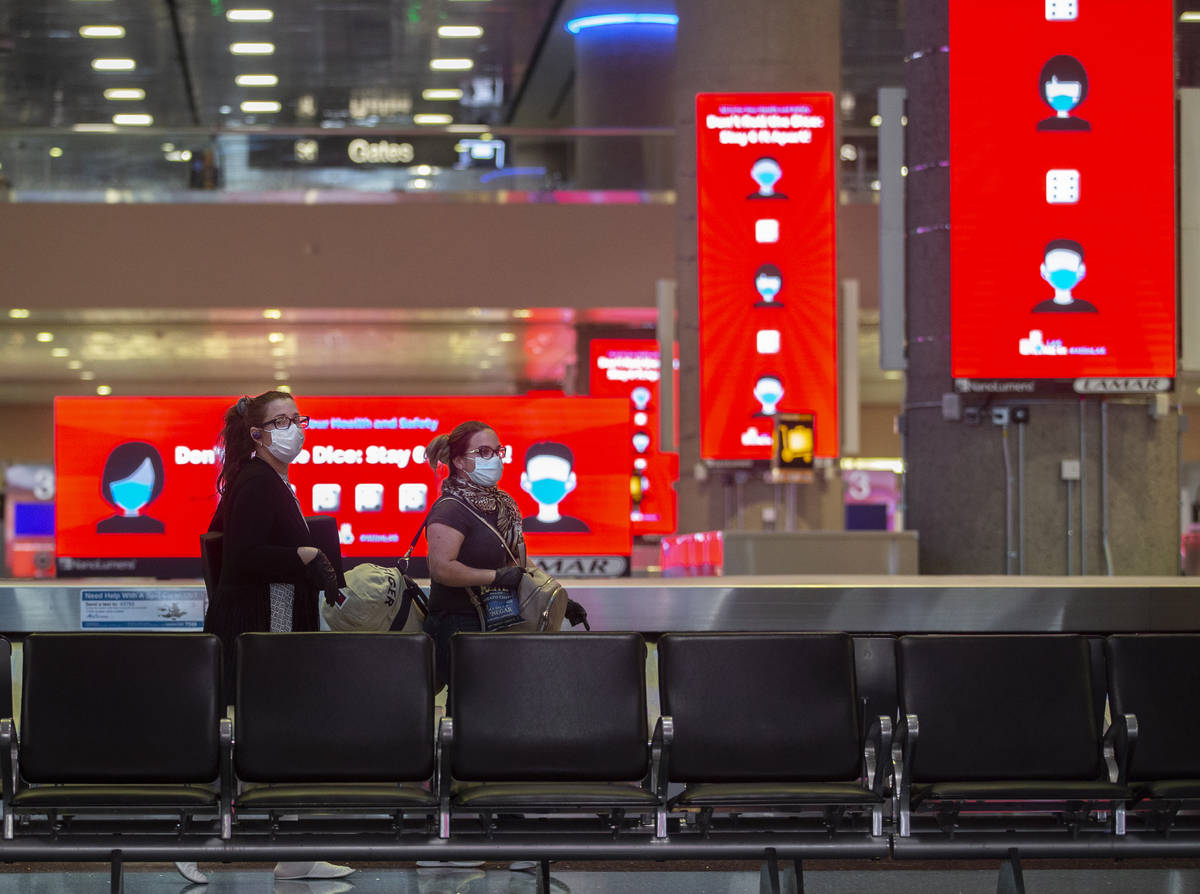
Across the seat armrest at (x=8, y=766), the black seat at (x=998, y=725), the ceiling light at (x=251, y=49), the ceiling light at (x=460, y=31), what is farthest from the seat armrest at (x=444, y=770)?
the ceiling light at (x=251, y=49)

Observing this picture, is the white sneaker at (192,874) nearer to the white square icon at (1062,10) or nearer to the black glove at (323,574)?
the black glove at (323,574)

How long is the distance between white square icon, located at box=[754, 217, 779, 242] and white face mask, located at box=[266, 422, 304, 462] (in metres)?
8.49

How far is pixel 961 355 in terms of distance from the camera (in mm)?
8180

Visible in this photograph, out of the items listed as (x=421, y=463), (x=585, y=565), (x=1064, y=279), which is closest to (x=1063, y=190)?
(x=1064, y=279)

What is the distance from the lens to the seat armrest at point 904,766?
4699mm

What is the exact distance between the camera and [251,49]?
1006 inches

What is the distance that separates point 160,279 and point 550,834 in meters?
15.9

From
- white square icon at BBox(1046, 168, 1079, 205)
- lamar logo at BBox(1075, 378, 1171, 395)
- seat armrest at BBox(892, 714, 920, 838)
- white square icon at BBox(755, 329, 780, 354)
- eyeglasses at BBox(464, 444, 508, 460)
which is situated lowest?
seat armrest at BBox(892, 714, 920, 838)

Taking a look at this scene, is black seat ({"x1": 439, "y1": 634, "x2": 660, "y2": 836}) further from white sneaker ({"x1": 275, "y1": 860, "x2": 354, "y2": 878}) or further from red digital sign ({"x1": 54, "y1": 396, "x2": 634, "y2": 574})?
red digital sign ({"x1": 54, "y1": 396, "x2": 634, "y2": 574})

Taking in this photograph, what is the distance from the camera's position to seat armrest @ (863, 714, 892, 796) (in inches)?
186

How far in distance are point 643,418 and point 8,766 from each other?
48.5 feet

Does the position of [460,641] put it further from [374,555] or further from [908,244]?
[908,244]

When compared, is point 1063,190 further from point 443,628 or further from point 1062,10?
point 443,628

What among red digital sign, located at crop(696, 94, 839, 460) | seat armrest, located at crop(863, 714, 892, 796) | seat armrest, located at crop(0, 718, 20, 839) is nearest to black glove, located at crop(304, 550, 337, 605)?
seat armrest, located at crop(0, 718, 20, 839)
